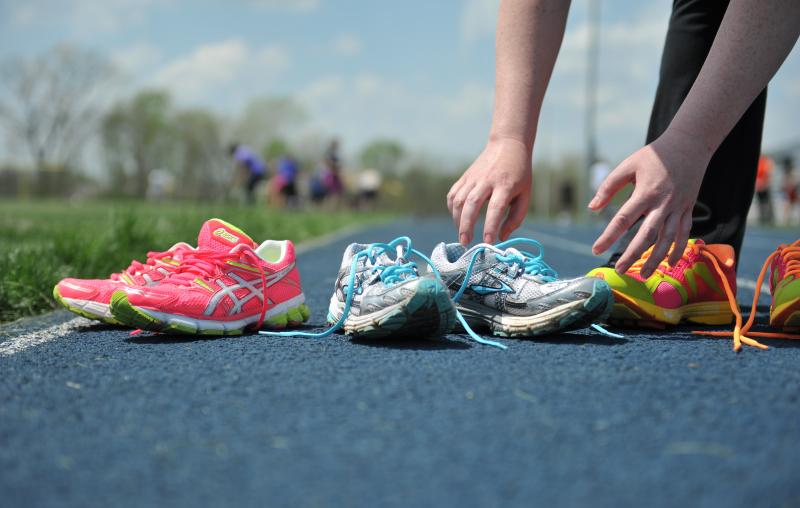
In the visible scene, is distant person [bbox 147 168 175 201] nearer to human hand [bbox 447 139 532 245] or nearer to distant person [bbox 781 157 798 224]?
distant person [bbox 781 157 798 224]

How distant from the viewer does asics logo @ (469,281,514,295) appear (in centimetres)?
214

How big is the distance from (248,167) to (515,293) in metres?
14.8

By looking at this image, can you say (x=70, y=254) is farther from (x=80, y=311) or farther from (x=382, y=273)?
(x=382, y=273)

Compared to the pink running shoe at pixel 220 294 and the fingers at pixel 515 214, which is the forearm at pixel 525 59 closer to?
the fingers at pixel 515 214

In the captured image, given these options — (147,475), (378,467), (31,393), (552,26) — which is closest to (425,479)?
(378,467)

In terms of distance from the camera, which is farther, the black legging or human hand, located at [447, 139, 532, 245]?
the black legging

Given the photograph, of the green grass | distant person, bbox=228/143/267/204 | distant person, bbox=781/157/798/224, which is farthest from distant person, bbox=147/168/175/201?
the green grass

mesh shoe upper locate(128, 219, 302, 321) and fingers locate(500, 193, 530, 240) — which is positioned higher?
fingers locate(500, 193, 530, 240)

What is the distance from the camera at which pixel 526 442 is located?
45.7 inches

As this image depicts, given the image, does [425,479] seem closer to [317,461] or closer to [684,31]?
[317,461]

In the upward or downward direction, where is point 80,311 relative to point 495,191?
downward

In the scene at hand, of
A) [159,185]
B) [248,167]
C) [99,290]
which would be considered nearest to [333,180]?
[248,167]

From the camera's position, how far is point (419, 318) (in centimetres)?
192

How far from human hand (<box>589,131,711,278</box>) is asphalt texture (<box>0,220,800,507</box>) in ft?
0.98
